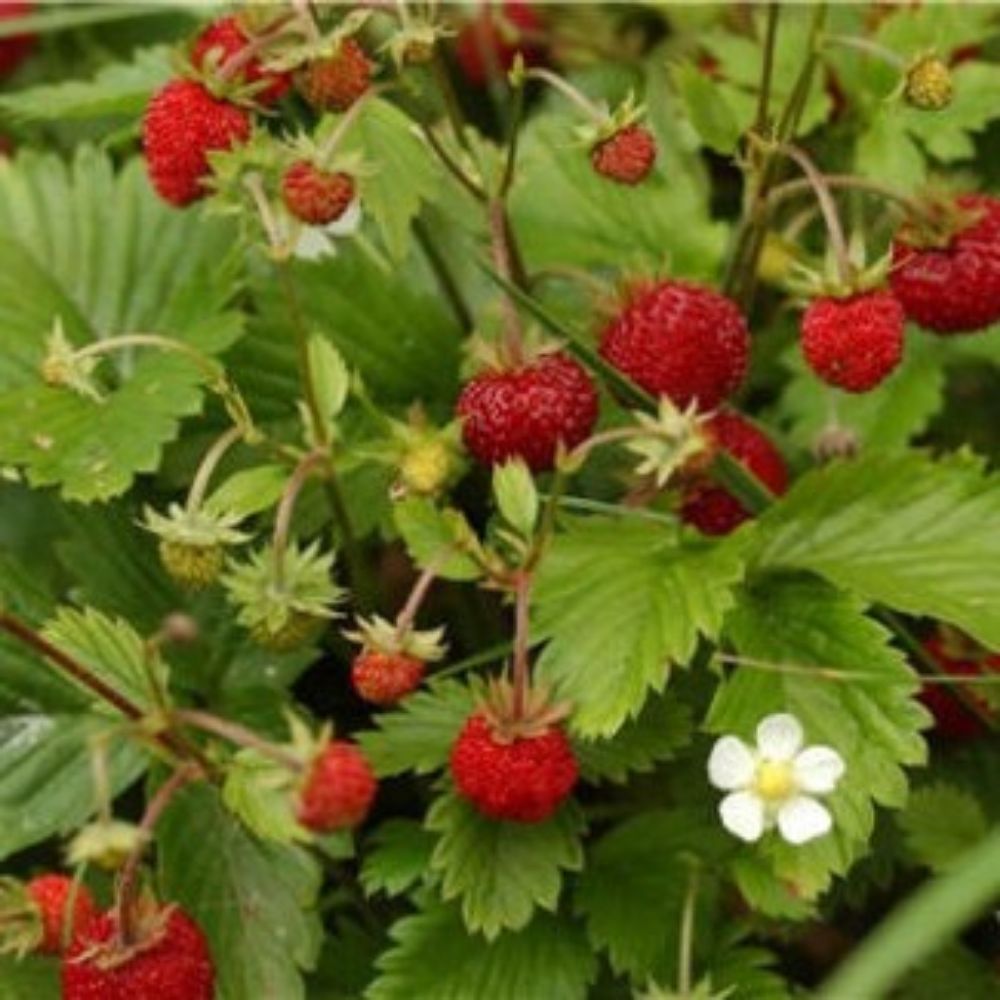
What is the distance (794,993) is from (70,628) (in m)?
0.63

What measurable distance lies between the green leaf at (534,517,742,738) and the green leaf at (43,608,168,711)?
0.29 m

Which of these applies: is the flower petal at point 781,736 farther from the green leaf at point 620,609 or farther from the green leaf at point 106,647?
the green leaf at point 106,647

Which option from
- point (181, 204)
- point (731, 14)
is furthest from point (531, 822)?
point (731, 14)

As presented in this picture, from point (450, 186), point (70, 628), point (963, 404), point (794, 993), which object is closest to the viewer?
point (70, 628)

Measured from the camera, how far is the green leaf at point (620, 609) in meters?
1.63

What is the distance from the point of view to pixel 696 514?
6.21ft

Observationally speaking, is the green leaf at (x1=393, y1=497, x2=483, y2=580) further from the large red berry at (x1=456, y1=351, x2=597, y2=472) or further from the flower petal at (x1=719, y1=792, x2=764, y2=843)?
the flower petal at (x1=719, y1=792, x2=764, y2=843)

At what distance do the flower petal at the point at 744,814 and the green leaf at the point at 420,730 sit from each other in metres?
0.20

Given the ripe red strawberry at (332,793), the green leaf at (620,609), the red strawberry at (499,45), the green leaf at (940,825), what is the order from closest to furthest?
1. the ripe red strawberry at (332,793)
2. the green leaf at (620,609)
3. the green leaf at (940,825)
4. the red strawberry at (499,45)

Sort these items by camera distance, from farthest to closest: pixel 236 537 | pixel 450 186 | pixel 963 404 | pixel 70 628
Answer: pixel 963 404, pixel 450 186, pixel 70 628, pixel 236 537

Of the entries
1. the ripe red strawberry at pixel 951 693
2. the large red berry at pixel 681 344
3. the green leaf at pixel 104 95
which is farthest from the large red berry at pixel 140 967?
the green leaf at pixel 104 95

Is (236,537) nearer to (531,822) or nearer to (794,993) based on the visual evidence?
(531,822)

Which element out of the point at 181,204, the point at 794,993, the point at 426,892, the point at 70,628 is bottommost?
the point at 794,993

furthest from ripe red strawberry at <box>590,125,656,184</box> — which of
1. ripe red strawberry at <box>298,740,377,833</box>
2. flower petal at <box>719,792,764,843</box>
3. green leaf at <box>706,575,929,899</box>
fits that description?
ripe red strawberry at <box>298,740,377,833</box>
